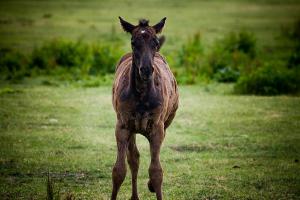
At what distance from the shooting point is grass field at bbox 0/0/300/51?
29788 millimetres

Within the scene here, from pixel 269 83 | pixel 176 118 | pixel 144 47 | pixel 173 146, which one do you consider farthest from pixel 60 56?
pixel 144 47

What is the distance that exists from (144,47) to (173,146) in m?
4.89

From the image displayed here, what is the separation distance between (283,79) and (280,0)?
105ft

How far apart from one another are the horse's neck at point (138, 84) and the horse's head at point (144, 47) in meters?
0.14

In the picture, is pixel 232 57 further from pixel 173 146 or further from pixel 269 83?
pixel 173 146

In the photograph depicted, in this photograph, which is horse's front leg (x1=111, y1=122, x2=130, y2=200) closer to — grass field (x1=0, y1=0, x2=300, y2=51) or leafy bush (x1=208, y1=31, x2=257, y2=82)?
leafy bush (x1=208, y1=31, x2=257, y2=82)

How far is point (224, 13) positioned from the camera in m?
39.3

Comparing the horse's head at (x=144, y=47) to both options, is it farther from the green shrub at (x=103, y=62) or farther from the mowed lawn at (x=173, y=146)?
the green shrub at (x=103, y=62)

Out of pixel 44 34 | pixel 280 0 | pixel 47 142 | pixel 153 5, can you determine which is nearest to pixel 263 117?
pixel 47 142

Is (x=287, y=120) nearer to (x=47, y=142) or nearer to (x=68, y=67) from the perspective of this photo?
(x=47, y=142)

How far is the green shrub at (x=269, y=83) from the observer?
60.0 ft

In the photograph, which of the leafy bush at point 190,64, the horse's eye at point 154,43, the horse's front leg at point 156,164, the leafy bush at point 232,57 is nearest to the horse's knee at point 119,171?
A: the horse's front leg at point 156,164

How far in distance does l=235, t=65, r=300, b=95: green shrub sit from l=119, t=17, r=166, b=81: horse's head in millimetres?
10598

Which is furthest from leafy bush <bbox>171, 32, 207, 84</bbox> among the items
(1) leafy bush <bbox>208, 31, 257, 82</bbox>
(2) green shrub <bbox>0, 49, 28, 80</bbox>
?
(2) green shrub <bbox>0, 49, 28, 80</bbox>
